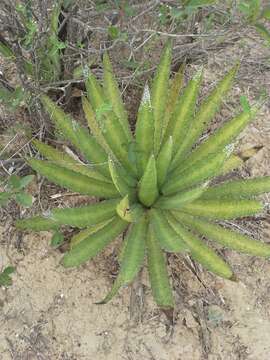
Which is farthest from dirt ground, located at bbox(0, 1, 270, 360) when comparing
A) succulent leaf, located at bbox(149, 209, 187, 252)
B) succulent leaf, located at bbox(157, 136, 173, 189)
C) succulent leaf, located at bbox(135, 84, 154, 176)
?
succulent leaf, located at bbox(135, 84, 154, 176)

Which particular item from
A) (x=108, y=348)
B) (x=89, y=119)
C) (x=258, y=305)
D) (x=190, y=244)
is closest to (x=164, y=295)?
(x=190, y=244)

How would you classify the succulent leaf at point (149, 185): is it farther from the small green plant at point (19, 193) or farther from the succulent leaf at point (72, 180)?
the small green plant at point (19, 193)

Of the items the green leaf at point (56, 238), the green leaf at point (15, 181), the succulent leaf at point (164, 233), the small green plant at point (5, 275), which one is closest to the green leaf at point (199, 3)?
the succulent leaf at point (164, 233)

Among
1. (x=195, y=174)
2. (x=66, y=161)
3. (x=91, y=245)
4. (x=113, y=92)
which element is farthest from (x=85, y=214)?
(x=113, y=92)

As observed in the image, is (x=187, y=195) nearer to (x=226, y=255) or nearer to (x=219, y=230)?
(x=219, y=230)

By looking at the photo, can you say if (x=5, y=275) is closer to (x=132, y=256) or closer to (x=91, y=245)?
(x=91, y=245)
